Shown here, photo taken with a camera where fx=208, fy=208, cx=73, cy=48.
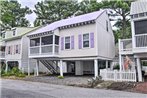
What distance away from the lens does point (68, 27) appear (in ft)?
76.1

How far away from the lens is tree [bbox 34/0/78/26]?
43.5 m

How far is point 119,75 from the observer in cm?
1750

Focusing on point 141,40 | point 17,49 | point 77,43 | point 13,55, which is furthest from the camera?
point 13,55

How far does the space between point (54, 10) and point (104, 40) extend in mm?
23987

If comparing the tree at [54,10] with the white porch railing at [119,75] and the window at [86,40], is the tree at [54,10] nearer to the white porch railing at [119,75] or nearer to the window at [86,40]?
the window at [86,40]

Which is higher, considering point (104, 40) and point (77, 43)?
point (104, 40)

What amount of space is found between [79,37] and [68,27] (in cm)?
194

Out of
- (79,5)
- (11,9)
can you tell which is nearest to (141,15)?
(79,5)

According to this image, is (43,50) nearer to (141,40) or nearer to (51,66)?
(51,66)

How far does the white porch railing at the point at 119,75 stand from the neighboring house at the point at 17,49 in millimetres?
15379

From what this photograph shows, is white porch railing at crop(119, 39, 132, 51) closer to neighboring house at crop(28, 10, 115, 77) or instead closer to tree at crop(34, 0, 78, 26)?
neighboring house at crop(28, 10, 115, 77)

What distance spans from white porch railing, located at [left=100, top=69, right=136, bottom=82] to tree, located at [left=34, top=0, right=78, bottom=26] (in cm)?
2652

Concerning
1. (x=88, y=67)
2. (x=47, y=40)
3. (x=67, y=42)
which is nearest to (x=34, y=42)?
(x=47, y=40)

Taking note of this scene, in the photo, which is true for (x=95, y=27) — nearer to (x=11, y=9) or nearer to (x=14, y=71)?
(x=14, y=71)
